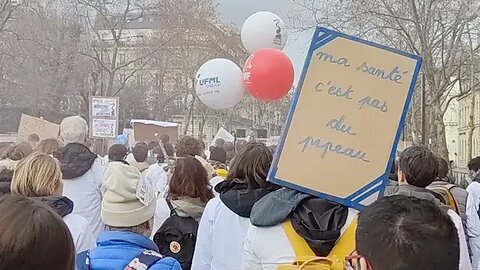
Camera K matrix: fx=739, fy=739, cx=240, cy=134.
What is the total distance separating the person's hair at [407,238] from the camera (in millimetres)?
2205

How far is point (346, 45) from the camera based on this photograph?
358 centimetres

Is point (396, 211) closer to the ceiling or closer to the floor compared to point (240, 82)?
closer to the floor

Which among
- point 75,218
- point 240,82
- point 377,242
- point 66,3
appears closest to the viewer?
point 377,242

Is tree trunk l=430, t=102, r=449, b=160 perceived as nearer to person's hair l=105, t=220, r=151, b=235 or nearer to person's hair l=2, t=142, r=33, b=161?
person's hair l=2, t=142, r=33, b=161

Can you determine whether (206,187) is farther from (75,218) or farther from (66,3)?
(66,3)

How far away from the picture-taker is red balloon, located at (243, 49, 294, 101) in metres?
11.2

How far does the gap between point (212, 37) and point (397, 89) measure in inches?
1623

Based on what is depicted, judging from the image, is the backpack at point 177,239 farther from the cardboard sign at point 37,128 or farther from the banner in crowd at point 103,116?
the banner in crowd at point 103,116

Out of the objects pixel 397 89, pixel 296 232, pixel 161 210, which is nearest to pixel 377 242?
pixel 296 232

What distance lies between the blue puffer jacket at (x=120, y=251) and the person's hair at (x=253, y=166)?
1.04 meters

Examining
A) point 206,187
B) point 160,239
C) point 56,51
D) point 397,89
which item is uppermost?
point 56,51

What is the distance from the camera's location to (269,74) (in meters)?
11.2

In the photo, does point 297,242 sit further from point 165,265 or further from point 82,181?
point 82,181

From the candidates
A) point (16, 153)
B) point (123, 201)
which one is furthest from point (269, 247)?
point (16, 153)
